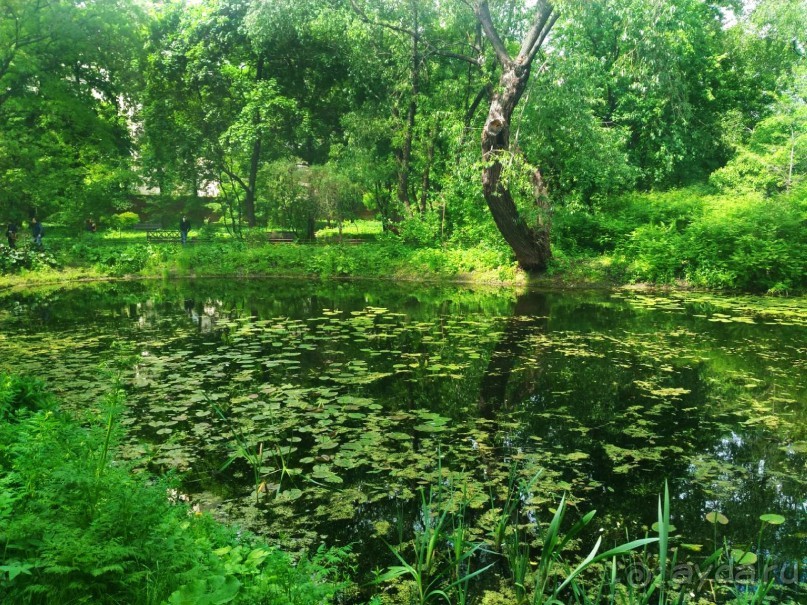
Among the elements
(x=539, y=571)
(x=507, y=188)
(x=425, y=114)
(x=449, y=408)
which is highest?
(x=425, y=114)

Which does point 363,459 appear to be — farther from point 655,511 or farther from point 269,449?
point 655,511

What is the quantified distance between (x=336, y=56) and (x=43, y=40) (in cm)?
1295

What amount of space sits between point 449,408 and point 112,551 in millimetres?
4787

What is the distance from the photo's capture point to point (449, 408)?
22.8ft

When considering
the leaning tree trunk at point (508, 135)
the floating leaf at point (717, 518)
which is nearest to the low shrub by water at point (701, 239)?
the leaning tree trunk at point (508, 135)

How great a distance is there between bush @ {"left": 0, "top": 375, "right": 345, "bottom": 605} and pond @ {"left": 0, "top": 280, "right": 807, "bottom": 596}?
40.3 inches

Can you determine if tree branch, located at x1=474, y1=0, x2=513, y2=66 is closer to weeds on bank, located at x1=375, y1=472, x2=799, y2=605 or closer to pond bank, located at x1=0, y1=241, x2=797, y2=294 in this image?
pond bank, located at x1=0, y1=241, x2=797, y2=294

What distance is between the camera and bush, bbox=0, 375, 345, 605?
8.25 feet

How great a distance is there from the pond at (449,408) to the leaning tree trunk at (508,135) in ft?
13.8

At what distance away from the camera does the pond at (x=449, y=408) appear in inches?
181

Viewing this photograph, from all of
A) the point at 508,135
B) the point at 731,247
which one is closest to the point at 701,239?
the point at 731,247

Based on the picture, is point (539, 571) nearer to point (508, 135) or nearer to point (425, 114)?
point (508, 135)

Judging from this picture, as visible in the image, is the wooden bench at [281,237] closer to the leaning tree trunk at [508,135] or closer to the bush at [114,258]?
the bush at [114,258]

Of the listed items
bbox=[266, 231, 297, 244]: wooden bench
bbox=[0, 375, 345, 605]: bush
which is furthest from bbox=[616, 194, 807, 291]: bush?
bbox=[0, 375, 345, 605]: bush
